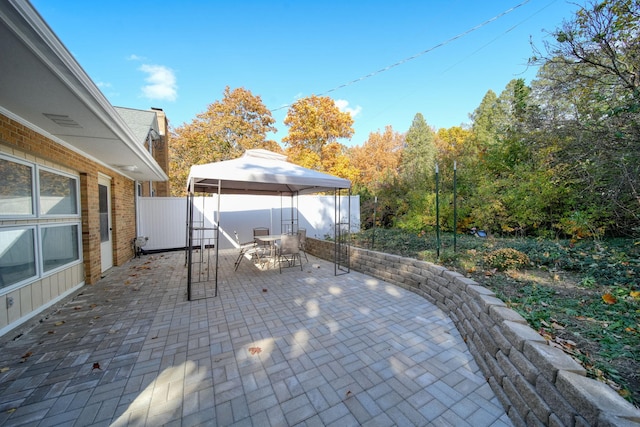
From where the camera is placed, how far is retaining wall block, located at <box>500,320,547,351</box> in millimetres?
1705

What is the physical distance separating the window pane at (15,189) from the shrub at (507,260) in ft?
20.9

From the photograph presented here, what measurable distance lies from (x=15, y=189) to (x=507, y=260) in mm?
6677

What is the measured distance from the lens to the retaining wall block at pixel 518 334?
1.71 m

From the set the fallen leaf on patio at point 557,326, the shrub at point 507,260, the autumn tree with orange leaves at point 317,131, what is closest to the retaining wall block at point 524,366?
the fallen leaf on patio at point 557,326

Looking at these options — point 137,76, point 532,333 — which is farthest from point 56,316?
point 137,76

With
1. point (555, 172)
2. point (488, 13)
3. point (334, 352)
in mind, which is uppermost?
point (488, 13)

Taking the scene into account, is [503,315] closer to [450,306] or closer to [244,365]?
[450,306]

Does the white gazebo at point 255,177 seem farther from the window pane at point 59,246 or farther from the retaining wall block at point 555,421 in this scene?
the retaining wall block at point 555,421

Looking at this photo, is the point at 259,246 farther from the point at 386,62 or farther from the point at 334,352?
the point at 386,62

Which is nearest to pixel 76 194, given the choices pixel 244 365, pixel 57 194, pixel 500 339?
pixel 57 194

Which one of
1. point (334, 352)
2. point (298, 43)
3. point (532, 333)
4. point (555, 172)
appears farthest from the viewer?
point (298, 43)

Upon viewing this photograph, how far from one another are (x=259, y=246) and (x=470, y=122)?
79.2 feet

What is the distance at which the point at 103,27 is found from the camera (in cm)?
636

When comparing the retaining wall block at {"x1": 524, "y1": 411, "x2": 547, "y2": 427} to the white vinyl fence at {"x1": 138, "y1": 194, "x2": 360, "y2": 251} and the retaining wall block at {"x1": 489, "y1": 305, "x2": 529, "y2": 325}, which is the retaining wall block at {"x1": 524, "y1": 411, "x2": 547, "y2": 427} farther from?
the white vinyl fence at {"x1": 138, "y1": 194, "x2": 360, "y2": 251}
